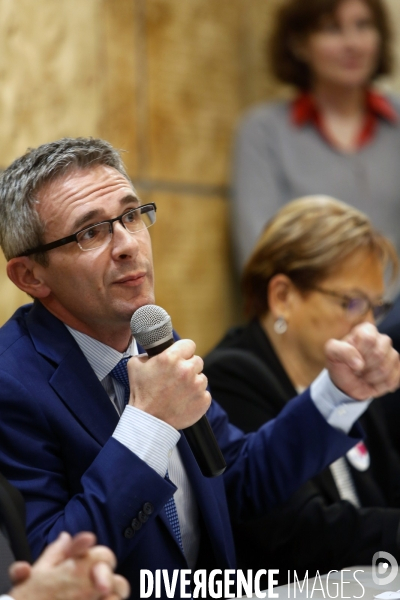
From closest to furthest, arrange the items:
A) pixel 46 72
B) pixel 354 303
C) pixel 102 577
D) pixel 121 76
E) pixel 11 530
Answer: pixel 102 577 → pixel 11 530 → pixel 354 303 → pixel 46 72 → pixel 121 76

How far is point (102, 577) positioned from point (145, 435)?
1.02ft

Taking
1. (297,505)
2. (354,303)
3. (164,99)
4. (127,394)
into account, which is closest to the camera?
(127,394)

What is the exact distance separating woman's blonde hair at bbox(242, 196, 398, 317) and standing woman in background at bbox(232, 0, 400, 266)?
1.32m

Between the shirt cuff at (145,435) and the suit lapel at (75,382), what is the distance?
0.46 feet

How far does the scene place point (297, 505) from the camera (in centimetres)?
201

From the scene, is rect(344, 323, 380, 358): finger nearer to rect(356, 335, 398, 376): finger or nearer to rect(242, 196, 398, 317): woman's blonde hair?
rect(356, 335, 398, 376): finger

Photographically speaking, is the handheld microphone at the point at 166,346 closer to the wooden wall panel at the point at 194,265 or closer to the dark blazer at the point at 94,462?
the dark blazer at the point at 94,462

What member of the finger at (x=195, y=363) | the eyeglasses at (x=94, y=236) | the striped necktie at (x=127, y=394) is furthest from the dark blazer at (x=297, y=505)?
the eyeglasses at (x=94, y=236)

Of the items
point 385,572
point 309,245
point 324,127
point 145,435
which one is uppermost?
point 324,127

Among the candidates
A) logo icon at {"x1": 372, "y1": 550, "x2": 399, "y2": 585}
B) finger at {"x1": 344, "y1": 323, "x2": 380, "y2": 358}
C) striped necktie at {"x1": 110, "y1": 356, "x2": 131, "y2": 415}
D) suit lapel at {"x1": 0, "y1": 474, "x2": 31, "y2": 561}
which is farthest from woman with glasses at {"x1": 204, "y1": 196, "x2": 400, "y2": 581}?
suit lapel at {"x1": 0, "y1": 474, "x2": 31, "y2": 561}

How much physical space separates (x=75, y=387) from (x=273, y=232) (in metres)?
1.06

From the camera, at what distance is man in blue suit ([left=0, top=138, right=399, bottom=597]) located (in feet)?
4.55

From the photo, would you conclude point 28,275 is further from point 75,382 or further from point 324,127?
point 324,127

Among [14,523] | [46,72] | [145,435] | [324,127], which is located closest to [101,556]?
[14,523]
